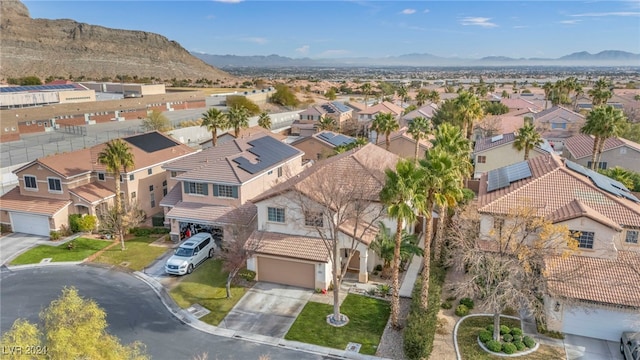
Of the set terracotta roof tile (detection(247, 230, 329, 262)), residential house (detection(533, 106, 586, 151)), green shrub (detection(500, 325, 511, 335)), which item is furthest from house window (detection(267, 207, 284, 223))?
residential house (detection(533, 106, 586, 151))

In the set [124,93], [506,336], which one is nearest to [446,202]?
[506,336]

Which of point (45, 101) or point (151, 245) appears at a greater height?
point (45, 101)

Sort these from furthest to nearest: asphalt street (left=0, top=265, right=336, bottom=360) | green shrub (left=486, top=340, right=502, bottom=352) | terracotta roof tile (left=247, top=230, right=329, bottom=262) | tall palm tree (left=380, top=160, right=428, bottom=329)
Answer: terracotta roof tile (left=247, top=230, right=329, bottom=262) < asphalt street (left=0, top=265, right=336, bottom=360) < green shrub (left=486, top=340, right=502, bottom=352) < tall palm tree (left=380, top=160, right=428, bottom=329)

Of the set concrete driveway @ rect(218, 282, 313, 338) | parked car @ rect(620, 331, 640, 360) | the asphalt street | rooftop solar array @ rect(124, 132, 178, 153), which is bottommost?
the asphalt street

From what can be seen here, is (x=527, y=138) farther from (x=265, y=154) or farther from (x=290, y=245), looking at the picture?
(x=290, y=245)

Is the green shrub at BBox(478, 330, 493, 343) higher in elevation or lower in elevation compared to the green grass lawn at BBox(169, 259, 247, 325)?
higher

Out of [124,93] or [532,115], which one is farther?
[124,93]

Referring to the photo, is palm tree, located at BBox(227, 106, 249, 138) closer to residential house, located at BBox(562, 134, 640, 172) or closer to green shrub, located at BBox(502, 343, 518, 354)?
residential house, located at BBox(562, 134, 640, 172)

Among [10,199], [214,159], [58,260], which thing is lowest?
[58,260]

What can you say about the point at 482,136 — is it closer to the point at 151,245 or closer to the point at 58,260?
the point at 151,245
